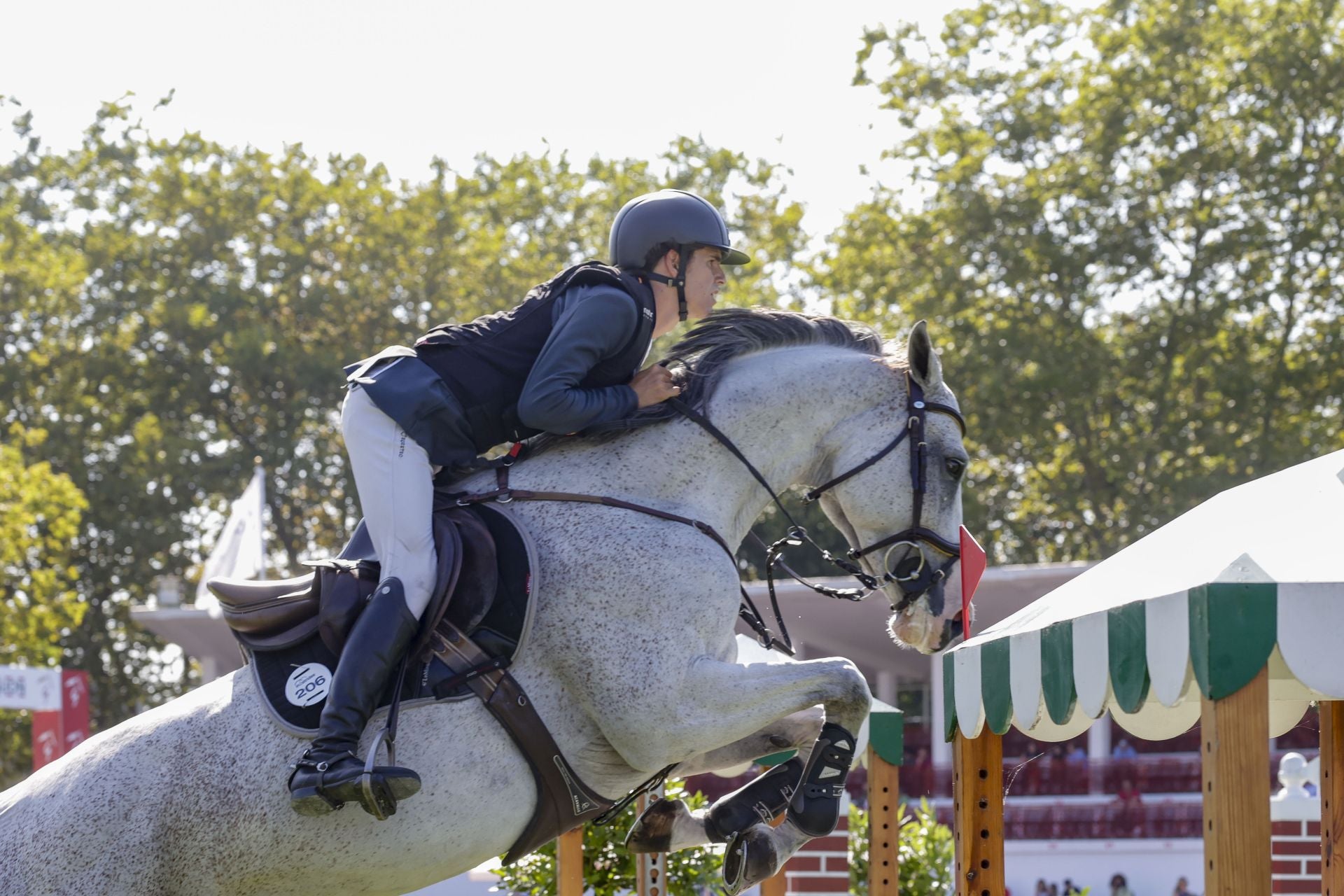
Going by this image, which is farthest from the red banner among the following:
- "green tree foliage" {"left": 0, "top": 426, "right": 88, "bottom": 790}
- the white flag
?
"green tree foliage" {"left": 0, "top": 426, "right": 88, "bottom": 790}

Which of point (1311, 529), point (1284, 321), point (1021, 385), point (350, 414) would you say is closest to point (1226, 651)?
point (1311, 529)

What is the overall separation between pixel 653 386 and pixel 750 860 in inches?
53.7

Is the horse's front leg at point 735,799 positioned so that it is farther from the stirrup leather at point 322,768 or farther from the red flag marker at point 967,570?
the stirrup leather at point 322,768

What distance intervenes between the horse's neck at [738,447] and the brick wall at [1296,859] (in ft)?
27.0

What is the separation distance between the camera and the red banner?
1814 centimetres

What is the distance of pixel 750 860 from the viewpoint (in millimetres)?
4422

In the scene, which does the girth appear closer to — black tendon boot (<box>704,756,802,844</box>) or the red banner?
black tendon boot (<box>704,756,802,844</box>)

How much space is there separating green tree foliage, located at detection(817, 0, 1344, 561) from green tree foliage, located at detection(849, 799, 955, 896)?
1659cm

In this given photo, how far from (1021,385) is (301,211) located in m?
15.8

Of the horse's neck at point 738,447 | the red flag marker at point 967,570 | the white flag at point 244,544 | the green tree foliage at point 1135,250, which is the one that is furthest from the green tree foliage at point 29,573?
the red flag marker at point 967,570

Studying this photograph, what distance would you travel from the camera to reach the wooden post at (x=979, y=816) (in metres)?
5.47

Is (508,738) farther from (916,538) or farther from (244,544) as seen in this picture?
(244,544)

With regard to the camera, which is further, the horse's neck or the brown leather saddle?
the horse's neck

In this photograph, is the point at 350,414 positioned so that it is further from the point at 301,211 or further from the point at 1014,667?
the point at 301,211
